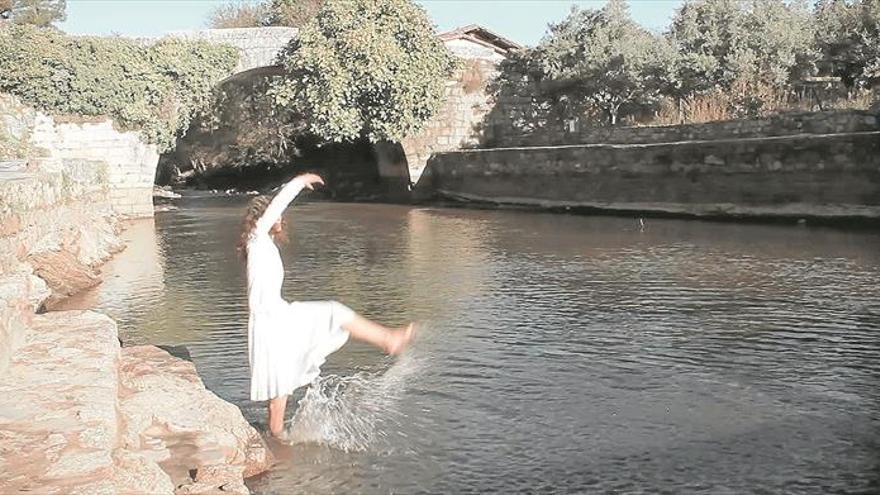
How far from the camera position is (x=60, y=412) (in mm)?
3959

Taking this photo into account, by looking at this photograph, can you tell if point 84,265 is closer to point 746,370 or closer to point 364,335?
point 364,335

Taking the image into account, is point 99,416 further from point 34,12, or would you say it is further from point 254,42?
point 34,12

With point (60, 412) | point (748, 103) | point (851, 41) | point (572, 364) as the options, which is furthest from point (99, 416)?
point (851, 41)

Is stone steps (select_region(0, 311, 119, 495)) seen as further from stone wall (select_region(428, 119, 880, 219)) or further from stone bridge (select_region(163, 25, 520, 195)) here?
stone bridge (select_region(163, 25, 520, 195))

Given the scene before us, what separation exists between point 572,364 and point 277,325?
2659 mm

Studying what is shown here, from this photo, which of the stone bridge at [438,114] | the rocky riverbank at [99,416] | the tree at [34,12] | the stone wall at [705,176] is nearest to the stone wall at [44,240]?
the rocky riverbank at [99,416]

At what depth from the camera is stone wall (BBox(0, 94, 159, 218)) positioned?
21750mm

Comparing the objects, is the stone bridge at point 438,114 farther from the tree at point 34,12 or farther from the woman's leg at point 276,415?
the woman's leg at point 276,415

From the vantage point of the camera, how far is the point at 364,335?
17.4ft

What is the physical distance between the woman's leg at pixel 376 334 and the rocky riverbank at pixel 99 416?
0.81 m

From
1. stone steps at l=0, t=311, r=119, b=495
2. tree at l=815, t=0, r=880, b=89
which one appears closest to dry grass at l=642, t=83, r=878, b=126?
tree at l=815, t=0, r=880, b=89

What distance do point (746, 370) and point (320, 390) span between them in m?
3.05

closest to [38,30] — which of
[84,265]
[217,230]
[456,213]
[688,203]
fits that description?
[217,230]

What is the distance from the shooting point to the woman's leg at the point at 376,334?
17.3 ft
